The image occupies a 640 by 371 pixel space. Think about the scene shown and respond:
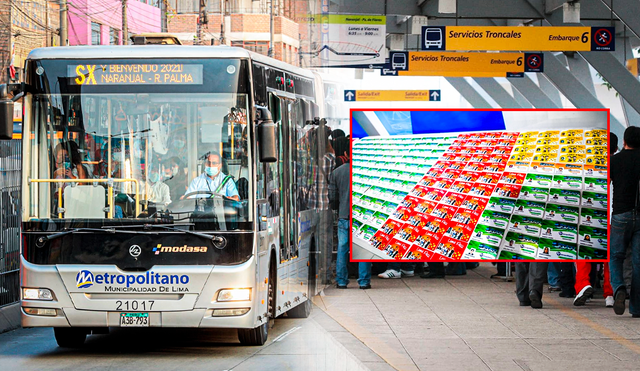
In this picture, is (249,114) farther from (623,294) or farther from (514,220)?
(623,294)

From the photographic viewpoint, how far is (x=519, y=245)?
10.8 meters

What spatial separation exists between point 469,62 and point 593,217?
12158 mm

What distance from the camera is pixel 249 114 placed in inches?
341

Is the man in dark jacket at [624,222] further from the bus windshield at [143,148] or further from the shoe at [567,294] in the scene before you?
the bus windshield at [143,148]

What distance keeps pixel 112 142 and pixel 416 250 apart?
12.2 ft

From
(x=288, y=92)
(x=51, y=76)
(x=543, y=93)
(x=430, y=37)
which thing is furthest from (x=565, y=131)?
(x=543, y=93)

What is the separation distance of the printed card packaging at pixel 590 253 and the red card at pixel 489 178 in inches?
47.9

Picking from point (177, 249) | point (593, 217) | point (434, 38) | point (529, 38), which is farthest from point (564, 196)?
point (434, 38)

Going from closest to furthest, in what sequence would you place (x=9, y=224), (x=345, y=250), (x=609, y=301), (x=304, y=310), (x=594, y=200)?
(x=304, y=310) → (x=345, y=250) → (x=594, y=200) → (x=609, y=301) → (x=9, y=224)

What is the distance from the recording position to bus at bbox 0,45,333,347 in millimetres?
8547

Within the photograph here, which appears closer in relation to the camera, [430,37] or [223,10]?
[430,37]

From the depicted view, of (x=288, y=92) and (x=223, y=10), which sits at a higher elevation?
(x=223, y=10)

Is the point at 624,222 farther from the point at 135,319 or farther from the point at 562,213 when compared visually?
the point at 135,319

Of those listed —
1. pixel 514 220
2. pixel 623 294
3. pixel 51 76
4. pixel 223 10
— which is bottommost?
pixel 623 294
